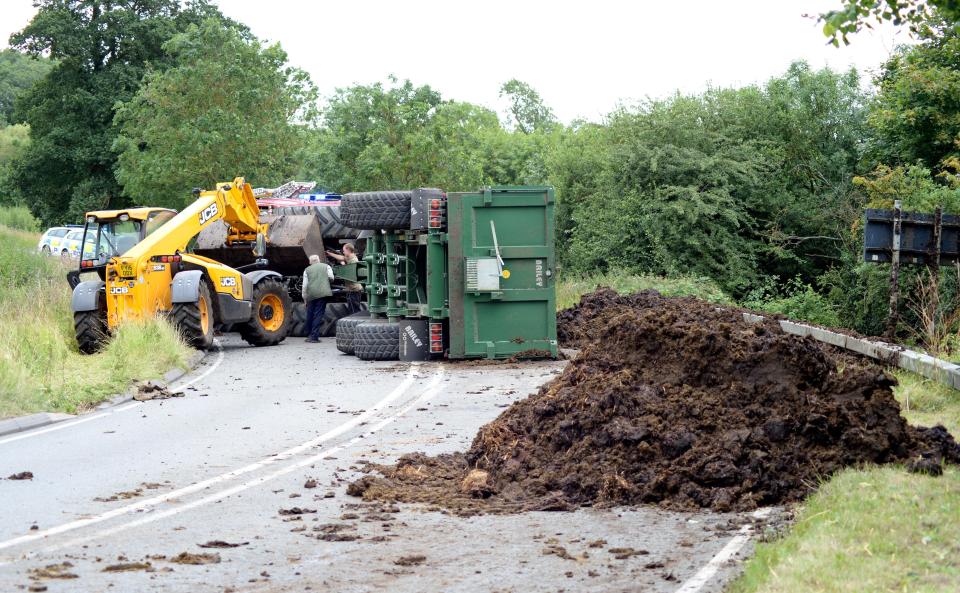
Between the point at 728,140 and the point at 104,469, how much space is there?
1290 inches

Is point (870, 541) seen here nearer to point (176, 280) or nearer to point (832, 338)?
point (832, 338)

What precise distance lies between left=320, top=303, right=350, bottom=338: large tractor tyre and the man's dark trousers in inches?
30.5

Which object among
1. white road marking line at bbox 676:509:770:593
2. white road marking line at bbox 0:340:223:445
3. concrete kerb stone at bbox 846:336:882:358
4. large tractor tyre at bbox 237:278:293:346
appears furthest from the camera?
large tractor tyre at bbox 237:278:293:346

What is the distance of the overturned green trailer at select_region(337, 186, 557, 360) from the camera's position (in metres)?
19.2

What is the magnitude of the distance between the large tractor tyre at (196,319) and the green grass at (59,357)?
0.81 metres

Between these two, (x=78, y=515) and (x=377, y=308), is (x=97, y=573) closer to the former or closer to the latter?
(x=78, y=515)

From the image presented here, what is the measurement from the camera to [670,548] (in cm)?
720

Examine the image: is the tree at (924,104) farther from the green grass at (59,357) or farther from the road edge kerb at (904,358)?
the green grass at (59,357)

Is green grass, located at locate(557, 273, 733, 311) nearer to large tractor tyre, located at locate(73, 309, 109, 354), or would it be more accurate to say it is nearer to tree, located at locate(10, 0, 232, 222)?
large tractor tyre, located at locate(73, 309, 109, 354)

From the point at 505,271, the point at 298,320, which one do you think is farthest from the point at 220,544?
the point at 298,320

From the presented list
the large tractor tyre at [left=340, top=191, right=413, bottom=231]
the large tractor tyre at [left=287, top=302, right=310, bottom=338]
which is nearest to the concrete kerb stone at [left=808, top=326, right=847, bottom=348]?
the large tractor tyre at [left=340, top=191, right=413, bottom=231]

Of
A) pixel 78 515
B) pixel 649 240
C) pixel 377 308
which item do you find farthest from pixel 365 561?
pixel 649 240

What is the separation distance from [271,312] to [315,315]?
93cm

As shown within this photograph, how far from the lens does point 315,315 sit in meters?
25.4
